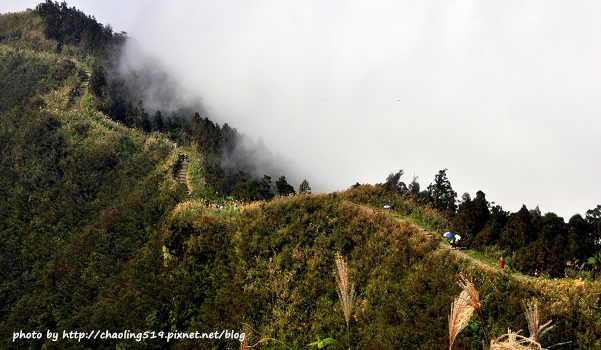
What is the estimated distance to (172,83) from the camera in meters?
98.1

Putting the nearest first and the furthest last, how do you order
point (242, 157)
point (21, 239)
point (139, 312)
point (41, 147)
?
point (139, 312) < point (21, 239) < point (41, 147) < point (242, 157)

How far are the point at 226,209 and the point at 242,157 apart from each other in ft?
84.2

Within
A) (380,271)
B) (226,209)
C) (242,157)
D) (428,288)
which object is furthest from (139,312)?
(242,157)

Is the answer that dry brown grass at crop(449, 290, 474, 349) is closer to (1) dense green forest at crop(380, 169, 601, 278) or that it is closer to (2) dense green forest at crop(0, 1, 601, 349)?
(2) dense green forest at crop(0, 1, 601, 349)

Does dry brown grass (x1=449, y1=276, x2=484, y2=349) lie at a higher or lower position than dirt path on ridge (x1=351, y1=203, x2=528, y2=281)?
higher

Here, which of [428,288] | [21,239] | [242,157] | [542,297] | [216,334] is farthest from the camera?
[242,157]

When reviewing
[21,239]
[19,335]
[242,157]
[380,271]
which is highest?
[242,157]

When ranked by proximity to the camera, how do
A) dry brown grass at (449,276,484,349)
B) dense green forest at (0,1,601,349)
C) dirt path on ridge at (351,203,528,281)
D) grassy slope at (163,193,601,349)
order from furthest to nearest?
1. dirt path on ridge at (351,203,528,281)
2. dense green forest at (0,1,601,349)
3. grassy slope at (163,193,601,349)
4. dry brown grass at (449,276,484,349)

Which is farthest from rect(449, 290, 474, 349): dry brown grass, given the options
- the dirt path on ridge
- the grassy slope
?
the dirt path on ridge

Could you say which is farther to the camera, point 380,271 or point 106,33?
point 106,33

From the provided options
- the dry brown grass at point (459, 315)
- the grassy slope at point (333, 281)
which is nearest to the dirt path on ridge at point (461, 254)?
the grassy slope at point (333, 281)

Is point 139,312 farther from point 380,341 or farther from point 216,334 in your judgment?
point 380,341

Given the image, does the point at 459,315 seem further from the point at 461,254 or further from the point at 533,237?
the point at 533,237

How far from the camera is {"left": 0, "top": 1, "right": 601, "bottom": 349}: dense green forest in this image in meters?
17.2
